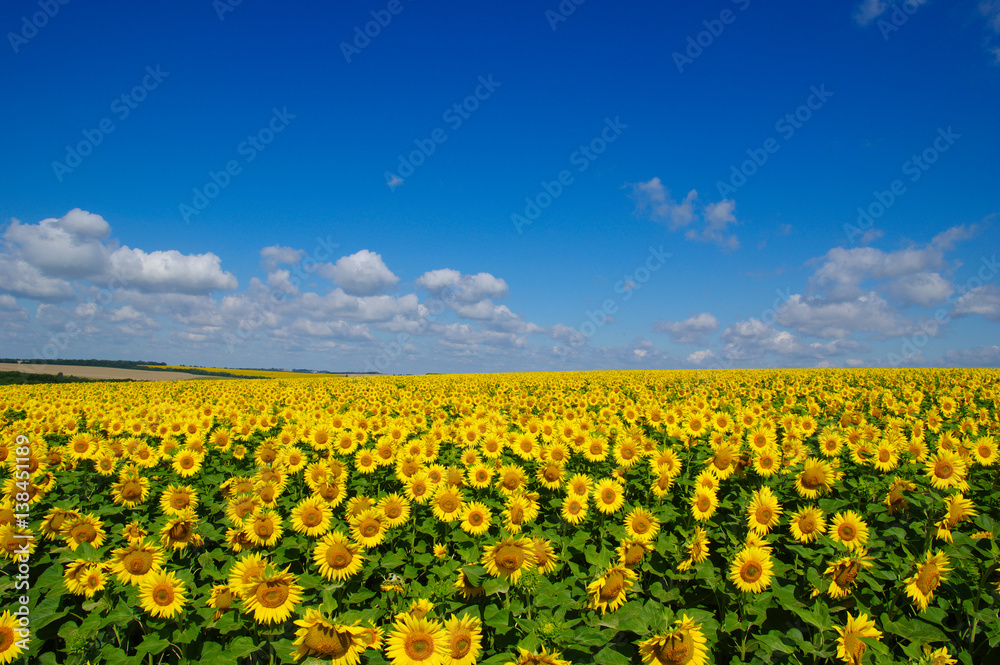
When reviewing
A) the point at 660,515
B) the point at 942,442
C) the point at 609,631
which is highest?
the point at 942,442

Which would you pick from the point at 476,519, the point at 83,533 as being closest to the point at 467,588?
the point at 476,519

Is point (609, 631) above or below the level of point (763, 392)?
below

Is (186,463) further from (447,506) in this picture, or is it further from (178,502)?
(447,506)

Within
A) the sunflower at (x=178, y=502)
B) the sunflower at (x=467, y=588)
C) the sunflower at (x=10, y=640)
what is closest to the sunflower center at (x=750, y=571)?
the sunflower at (x=467, y=588)

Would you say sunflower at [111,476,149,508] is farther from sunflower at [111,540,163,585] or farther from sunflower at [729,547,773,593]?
sunflower at [729,547,773,593]

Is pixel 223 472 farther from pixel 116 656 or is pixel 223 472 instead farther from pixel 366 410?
pixel 366 410

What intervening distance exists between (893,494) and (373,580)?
5717mm

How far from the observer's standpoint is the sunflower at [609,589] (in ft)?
12.0

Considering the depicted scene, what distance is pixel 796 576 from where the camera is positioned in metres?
4.57

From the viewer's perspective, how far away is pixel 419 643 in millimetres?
3135

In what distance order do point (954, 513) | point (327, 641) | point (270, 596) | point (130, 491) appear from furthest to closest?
point (130, 491) → point (954, 513) → point (270, 596) → point (327, 641)

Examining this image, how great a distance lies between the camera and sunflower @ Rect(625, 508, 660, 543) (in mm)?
4734

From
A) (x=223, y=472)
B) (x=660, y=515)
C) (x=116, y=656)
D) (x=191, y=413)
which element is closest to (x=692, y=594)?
(x=660, y=515)

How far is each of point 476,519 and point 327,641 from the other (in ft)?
6.97
